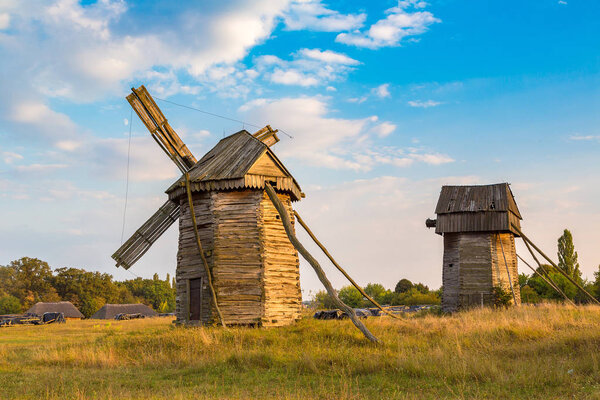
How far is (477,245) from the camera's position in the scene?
2964 cm

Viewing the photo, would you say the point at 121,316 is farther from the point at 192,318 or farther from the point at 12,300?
the point at 192,318

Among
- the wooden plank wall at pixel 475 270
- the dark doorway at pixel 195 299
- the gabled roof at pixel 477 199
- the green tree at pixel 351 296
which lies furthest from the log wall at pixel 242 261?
→ the green tree at pixel 351 296

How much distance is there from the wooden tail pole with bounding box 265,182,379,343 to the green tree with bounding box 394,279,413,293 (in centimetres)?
4428

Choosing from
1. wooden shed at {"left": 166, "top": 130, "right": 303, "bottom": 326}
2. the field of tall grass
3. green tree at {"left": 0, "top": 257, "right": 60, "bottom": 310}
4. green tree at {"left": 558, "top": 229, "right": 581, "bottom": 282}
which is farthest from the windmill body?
green tree at {"left": 0, "top": 257, "right": 60, "bottom": 310}

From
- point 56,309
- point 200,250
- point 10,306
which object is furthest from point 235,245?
point 10,306

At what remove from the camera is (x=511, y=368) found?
35.0ft

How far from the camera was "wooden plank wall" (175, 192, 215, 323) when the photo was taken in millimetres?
19438

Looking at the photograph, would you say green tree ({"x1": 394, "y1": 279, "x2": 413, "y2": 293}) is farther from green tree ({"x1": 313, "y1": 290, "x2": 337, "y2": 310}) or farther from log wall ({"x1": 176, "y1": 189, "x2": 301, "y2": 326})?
log wall ({"x1": 176, "y1": 189, "x2": 301, "y2": 326})

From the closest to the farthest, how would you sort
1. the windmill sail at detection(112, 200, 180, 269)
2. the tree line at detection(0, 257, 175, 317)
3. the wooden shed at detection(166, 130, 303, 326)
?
the wooden shed at detection(166, 130, 303, 326) < the windmill sail at detection(112, 200, 180, 269) < the tree line at detection(0, 257, 175, 317)

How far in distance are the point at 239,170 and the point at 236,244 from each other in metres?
3.03

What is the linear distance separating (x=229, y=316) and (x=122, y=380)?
7.73 m

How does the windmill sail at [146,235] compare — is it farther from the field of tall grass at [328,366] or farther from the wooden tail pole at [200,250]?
the field of tall grass at [328,366]

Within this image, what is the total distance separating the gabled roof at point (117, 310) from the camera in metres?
65.1

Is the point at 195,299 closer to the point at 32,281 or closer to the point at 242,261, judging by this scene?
the point at 242,261
